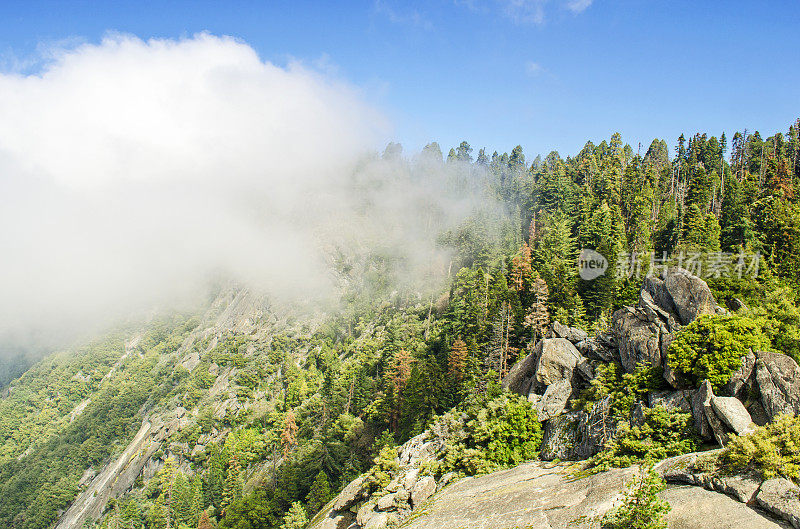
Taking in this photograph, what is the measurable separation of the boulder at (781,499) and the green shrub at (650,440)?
6.98 m

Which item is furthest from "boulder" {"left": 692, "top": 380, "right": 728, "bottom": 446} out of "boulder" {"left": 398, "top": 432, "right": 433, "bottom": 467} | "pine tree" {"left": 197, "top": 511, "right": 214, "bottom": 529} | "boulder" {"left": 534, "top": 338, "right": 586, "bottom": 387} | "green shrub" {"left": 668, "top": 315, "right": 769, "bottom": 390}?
"pine tree" {"left": 197, "top": 511, "right": 214, "bottom": 529}

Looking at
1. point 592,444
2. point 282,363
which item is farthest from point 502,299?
point 282,363

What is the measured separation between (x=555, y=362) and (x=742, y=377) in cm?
1614

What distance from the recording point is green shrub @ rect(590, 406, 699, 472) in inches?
920

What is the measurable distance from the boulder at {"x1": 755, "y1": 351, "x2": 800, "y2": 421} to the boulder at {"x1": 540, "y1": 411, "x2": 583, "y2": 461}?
450 inches

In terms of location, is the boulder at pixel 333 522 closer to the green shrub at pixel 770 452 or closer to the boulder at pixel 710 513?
the boulder at pixel 710 513

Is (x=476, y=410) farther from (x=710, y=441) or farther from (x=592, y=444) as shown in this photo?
(x=710, y=441)

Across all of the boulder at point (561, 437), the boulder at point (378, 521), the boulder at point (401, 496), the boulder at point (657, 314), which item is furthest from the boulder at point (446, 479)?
the boulder at point (657, 314)

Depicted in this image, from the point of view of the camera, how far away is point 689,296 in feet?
114

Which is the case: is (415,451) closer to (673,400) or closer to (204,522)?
(673,400)

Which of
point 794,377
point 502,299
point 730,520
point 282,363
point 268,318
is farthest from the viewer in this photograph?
point 268,318

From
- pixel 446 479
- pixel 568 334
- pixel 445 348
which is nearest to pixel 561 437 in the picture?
pixel 446 479

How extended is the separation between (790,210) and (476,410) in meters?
64.4

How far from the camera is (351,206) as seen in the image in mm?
182250
